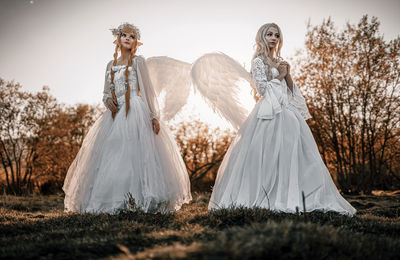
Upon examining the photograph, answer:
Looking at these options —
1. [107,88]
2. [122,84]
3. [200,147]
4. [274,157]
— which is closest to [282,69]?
[274,157]

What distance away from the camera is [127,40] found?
442cm

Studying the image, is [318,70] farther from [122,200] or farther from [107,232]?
[107,232]

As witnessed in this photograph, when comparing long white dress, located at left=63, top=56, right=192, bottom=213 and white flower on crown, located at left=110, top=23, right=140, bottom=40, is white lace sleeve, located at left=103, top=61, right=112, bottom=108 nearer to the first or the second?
long white dress, located at left=63, top=56, right=192, bottom=213

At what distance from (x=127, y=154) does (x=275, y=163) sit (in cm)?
190

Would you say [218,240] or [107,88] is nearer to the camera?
[218,240]

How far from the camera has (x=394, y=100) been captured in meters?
8.93

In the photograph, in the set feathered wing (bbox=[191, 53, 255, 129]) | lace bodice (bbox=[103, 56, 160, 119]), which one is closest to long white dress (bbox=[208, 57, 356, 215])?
feathered wing (bbox=[191, 53, 255, 129])

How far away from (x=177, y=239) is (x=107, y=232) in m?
0.66

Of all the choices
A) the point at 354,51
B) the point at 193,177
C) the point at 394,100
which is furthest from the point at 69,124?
the point at 394,100

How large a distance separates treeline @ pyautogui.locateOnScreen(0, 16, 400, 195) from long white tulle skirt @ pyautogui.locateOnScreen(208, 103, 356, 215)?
5.82 m

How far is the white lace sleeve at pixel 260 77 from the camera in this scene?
13.0 ft

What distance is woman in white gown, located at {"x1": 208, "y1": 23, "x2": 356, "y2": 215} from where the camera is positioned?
135 inches

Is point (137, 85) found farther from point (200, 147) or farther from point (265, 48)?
point (200, 147)

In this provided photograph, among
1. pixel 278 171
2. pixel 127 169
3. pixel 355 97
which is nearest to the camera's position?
pixel 278 171
